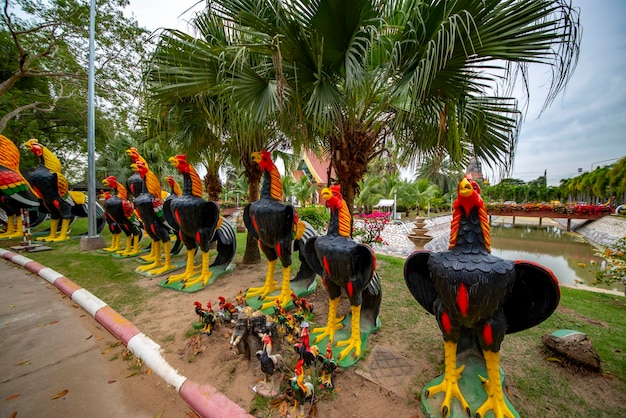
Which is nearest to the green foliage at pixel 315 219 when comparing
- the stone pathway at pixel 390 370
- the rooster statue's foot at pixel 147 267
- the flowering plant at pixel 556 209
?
the rooster statue's foot at pixel 147 267

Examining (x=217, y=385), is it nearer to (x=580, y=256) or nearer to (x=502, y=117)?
(x=502, y=117)

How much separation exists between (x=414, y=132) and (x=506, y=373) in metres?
3.02

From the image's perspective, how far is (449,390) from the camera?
75.7 inches

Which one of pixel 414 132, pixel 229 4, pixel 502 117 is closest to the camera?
pixel 229 4

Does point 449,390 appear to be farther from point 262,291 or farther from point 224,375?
point 262,291

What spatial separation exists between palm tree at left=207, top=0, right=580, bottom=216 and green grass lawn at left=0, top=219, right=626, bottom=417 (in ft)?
6.93

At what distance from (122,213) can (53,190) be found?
2968 millimetres

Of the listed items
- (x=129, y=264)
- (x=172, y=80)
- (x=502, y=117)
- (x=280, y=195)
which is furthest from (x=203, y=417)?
(x=129, y=264)

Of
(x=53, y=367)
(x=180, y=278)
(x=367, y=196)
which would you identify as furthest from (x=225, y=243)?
(x=367, y=196)

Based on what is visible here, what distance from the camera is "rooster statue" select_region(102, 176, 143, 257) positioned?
20.3ft

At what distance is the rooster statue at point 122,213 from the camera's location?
6.19 meters

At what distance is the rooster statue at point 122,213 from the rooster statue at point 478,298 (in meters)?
7.25

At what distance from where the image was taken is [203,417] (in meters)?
1.93

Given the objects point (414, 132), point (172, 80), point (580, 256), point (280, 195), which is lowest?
point (580, 256)
